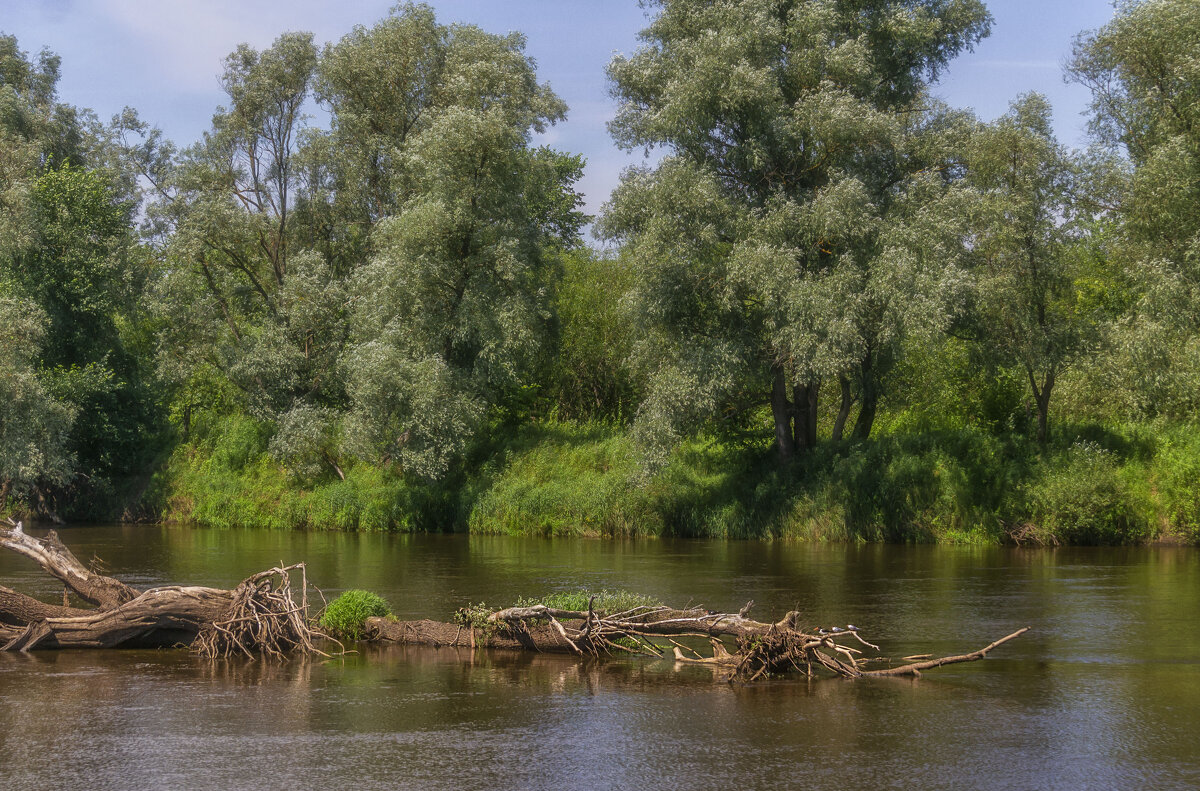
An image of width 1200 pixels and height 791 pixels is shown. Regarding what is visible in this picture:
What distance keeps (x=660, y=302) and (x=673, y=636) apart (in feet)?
66.4

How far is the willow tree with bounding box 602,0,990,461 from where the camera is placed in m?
32.7

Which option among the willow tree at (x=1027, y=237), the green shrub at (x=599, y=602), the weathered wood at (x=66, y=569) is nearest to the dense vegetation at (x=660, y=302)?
the willow tree at (x=1027, y=237)

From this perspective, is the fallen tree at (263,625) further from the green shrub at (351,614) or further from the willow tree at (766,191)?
the willow tree at (766,191)

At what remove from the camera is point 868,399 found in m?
36.6

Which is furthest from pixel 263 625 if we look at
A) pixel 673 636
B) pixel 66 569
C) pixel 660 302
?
pixel 660 302

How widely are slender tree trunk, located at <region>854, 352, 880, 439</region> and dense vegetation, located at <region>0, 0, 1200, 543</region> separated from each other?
0.14 meters

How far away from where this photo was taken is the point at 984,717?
12.4 meters

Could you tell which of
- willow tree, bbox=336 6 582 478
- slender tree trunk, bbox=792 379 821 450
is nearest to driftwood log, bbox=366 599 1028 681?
slender tree trunk, bbox=792 379 821 450

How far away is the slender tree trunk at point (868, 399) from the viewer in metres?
35.8

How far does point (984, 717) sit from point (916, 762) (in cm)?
219

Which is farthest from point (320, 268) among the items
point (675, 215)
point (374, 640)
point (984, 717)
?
point (984, 717)

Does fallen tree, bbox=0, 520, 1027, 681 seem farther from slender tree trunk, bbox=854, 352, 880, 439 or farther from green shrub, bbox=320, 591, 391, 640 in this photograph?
slender tree trunk, bbox=854, 352, 880, 439

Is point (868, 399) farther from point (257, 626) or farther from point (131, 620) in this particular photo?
point (131, 620)

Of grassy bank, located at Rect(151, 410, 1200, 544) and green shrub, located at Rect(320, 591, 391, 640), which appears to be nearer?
green shrub, located at Rect(320, 591, 391, 640)
